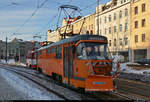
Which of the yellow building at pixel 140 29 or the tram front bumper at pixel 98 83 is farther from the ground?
the yellow building at pixel 140 29

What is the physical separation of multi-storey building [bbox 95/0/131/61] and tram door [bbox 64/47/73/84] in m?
31.2

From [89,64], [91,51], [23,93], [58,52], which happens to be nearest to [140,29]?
[58,52]

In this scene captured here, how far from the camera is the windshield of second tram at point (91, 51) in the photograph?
395 inches

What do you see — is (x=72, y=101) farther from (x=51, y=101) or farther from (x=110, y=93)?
(x=110, y=93)

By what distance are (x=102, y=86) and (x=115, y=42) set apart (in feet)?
133

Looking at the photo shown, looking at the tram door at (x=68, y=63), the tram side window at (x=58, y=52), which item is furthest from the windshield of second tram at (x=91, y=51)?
the tram side window at (x=58, y=52)

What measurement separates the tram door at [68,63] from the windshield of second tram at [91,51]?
997 mm

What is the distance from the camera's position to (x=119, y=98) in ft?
30.0

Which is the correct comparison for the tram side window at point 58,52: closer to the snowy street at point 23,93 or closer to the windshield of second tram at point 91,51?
the snowy street at point 23,93

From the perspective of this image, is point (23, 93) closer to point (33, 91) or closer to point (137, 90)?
point (33, 91)

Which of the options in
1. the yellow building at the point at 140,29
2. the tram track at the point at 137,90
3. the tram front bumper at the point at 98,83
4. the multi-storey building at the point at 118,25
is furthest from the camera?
the multi-storey building at the point at 118,25

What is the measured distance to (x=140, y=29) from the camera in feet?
136

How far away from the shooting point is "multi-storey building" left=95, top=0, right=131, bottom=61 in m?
44.8

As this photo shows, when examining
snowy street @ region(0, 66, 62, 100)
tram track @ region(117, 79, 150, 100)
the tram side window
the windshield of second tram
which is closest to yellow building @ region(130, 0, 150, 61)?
tram track @ region(117, 79, 150, 100)
